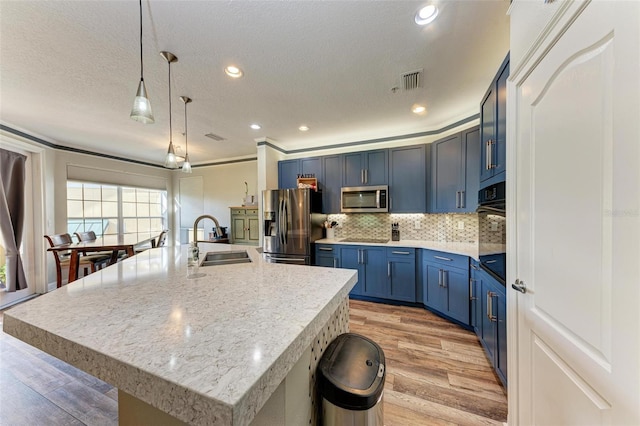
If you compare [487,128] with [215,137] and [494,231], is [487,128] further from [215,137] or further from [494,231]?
[215,137]

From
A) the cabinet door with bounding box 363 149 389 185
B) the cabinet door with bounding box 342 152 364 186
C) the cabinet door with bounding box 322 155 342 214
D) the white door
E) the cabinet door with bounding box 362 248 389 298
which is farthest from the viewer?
the cabinet door with bounding box 322 155 342 214

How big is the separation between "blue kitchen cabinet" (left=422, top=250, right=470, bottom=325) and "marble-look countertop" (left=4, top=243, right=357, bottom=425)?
1.94 meters

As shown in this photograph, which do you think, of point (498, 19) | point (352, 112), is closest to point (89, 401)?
point (352, 112)

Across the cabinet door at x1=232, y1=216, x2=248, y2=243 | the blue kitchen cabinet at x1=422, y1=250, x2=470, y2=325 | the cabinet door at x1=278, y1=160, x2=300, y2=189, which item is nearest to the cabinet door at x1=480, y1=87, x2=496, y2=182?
the blue kitchen cabinet at x1=422, y1=250, x2=470, y2=325

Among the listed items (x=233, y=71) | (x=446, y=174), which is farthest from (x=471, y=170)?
(x=233, y=71)

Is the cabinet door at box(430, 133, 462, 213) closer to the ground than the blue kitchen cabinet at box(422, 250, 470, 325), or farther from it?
farther from it

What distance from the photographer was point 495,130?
5.26 ft

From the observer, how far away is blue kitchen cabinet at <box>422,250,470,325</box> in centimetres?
249

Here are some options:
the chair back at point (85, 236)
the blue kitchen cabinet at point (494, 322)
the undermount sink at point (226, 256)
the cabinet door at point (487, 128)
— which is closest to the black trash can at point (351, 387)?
the undermount sink at point (226, 256)

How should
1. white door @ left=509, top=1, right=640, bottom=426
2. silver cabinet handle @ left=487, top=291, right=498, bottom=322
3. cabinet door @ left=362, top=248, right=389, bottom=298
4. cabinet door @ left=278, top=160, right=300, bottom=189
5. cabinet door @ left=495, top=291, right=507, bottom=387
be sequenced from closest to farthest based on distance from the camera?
white door @ left=509, top=1, right=640, bottom=426 < cabinet door @ left=495, top=291, right=507, bottom=387 < silver cabinet handle @ left=487, top=291, right=498, bottom=322 < cabinet door @ left=362, top=248, right=389, bottom=298 < cabinet door @ left=278, top=160, right=300, bottom=189

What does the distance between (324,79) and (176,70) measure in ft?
4.40

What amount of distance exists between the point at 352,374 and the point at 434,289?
239 centimetres

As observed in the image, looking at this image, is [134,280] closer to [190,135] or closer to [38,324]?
[38,324]

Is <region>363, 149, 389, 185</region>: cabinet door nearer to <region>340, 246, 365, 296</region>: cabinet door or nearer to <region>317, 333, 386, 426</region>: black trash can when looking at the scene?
<region>340, 246, 365, 296</region>: cabinet door
